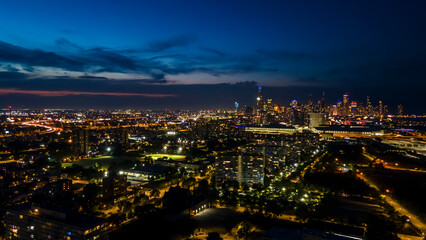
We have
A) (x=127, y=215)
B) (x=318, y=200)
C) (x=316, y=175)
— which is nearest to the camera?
(x=127, y=215)

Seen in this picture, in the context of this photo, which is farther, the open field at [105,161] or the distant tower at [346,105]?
the distant tower at [346,105]

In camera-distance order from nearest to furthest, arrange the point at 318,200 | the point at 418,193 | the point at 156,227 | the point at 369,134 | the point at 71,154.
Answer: the point at 156,227, the point at 318,200, the point at 418,193, the point at 71,154, the point at 369,134

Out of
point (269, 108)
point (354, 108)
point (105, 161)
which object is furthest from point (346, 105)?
point (105, 161)

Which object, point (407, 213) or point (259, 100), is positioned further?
point (259, 100)

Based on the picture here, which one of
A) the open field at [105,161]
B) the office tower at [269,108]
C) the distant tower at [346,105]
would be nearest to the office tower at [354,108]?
the distant tower at [346,105]

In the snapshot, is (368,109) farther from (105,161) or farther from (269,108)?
(105,161)

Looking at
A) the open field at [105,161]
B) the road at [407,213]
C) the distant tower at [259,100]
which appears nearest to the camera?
the road at [407,213]

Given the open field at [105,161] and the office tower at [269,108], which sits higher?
the office tower at [269,108]

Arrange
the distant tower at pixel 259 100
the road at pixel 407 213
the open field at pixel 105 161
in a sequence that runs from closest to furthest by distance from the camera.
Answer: the road at pixel 407 213
the open field at pixel 105 161
the distant tower at pixel 259 100

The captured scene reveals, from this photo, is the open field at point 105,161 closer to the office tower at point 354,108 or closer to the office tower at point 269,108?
the office tower at point 269,108

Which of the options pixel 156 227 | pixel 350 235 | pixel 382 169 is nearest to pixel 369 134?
pixel 382 169

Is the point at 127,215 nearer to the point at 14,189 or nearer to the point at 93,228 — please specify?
the point at 93,228
